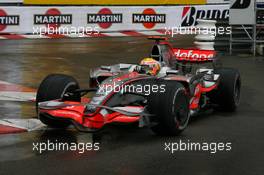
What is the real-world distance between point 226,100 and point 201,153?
2634 mm

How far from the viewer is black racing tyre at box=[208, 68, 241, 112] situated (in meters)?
9.93

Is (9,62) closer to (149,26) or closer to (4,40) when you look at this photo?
(4,40)

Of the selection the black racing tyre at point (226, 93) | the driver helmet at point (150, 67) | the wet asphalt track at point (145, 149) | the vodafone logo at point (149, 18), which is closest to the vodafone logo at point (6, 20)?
the vodafone logo at point (149, 18)

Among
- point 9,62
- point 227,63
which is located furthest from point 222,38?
point 9,62

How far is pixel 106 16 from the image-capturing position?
22.7 meters

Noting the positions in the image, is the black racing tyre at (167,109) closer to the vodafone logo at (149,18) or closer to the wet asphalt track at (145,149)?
the wet asphalt track at (145,149)

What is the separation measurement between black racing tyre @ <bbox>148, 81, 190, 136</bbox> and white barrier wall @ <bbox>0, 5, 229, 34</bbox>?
13.7 m

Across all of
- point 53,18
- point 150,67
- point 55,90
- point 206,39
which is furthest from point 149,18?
point 55,90

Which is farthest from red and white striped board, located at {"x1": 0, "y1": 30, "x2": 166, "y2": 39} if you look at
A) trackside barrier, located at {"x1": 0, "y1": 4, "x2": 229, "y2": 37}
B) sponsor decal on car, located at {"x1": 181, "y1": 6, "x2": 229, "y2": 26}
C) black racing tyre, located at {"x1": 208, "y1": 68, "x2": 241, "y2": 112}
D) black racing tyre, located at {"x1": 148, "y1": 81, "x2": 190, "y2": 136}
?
black racing tyre, located at {"x1": 148, "y1": 81, "x2": 190, "y2": 136}

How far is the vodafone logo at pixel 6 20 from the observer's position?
20891 mm

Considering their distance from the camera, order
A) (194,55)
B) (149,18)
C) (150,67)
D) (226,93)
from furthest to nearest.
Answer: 1. (149,18)
2. (194,55)
3. (226,93)
4. (150,67)

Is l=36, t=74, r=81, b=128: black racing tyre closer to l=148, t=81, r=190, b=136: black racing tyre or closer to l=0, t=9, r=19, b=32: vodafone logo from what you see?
l=148, t=81, r=190, b=136: black racing tyre

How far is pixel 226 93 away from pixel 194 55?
1309mm

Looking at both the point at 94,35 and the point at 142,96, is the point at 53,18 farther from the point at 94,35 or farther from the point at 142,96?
the point at 142,96
